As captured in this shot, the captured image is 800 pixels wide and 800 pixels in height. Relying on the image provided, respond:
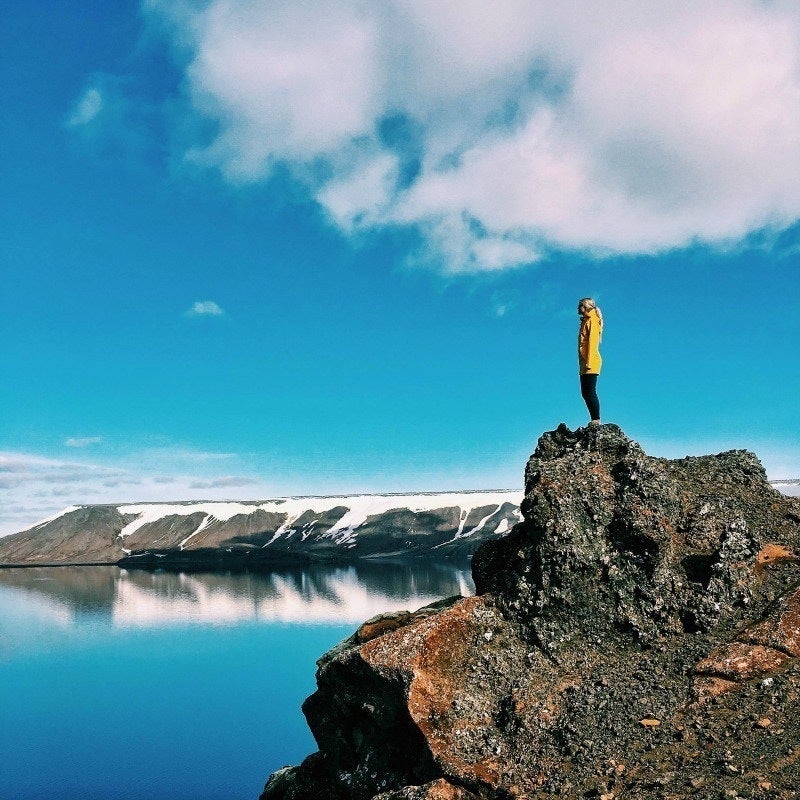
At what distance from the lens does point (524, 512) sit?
1424 centimetres

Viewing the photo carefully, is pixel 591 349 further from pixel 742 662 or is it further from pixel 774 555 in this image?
pixel 742 662

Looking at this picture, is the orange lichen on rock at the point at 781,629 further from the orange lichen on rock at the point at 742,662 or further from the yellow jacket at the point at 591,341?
the yellow jacket at the point at 591,341

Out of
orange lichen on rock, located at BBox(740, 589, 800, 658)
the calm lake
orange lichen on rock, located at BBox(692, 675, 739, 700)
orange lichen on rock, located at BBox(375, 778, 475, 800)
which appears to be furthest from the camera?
the calm lake

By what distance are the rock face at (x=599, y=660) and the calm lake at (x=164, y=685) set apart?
26783 mm

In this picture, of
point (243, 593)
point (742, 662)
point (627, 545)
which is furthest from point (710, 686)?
point (243, 593)

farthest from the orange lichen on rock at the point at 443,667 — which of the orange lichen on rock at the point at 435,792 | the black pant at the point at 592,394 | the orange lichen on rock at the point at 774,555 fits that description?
the black pant at the point at 592,394

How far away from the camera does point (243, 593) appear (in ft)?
412

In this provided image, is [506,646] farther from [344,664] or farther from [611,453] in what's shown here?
[611,453]

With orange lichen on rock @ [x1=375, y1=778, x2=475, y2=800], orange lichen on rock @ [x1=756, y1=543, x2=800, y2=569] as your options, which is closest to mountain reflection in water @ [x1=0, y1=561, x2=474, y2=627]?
orange lichen on rock @ [x1=756, y1=543, x2=800, y2=569]

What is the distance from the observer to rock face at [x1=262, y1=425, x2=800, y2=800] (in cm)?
977

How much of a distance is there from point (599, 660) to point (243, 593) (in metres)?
123

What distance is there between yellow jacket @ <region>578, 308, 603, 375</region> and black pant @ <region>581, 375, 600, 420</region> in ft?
0.53

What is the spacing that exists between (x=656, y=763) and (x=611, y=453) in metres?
7.34

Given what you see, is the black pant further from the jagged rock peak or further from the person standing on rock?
the jagged rock peak
